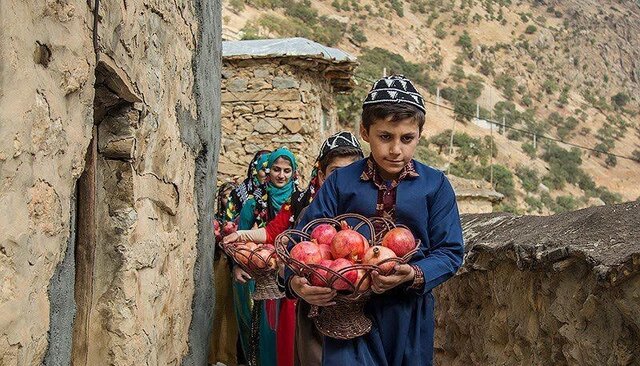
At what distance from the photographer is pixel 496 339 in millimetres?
3900

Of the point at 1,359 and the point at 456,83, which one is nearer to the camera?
the point at 1,359

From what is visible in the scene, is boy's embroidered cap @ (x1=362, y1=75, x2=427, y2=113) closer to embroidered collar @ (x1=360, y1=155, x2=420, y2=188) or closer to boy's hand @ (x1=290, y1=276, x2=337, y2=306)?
embroidered collar @ (x1=360, y1=155, x2=420, y2=188)

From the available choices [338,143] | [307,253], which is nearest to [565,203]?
[338,143]

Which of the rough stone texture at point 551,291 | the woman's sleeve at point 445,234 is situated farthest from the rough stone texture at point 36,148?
the rough stone texture at point 551,291

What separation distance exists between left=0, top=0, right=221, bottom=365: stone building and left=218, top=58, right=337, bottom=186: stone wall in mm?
6729

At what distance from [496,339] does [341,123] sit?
21002 mm

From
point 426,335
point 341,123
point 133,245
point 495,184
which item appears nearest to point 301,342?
point 426,335

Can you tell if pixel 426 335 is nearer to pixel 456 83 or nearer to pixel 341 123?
pixel 341 123

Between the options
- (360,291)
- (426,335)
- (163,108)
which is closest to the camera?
(360,291)

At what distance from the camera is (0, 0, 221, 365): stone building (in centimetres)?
186

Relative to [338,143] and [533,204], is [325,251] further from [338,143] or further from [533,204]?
[533,204]

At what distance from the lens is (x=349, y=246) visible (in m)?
2.64

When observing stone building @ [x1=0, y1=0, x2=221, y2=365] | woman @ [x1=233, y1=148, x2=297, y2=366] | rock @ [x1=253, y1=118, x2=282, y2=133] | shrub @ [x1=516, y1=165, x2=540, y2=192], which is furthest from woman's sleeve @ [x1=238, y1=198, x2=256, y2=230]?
shrub @ [x1=516, y1=165, x2=540, y2=192]

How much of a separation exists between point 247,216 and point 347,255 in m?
3.28
